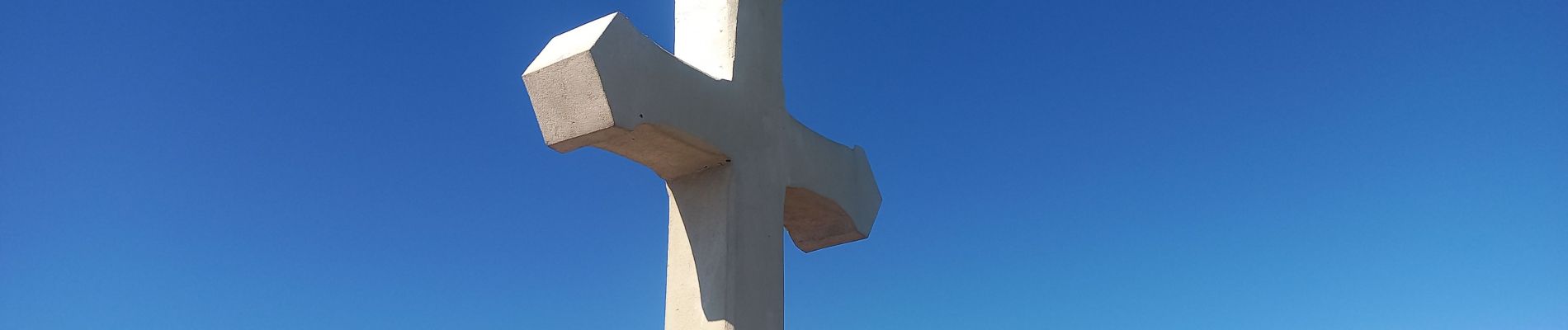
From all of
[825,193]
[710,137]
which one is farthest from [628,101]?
[825,193]

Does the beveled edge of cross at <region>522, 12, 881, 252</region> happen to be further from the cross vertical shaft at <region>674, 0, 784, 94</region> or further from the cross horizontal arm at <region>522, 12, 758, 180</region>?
the cross vertical shaft at <region>674, 0, 784, 94</region>

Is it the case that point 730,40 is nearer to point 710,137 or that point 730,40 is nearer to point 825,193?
point 710,137

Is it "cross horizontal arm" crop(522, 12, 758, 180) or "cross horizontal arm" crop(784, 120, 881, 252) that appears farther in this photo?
"cross horizontal arm" crop(784, 120, 881, 252)

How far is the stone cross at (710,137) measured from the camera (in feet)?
14.3

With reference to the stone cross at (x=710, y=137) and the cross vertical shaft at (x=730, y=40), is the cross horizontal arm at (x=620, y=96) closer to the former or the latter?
the stone cross at (x=710, y=137)

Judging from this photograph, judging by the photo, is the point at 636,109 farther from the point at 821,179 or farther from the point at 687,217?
the point at 821,179

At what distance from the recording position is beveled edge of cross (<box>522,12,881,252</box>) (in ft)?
14.1

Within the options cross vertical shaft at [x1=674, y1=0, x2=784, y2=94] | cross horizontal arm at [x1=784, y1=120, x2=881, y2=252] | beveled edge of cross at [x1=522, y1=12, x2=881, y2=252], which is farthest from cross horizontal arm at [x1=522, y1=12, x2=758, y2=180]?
cross horizontal arm at [x1=784, y1=120, x2=881, y2=252]

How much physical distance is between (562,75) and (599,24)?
0.21m

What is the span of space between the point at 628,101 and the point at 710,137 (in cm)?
53

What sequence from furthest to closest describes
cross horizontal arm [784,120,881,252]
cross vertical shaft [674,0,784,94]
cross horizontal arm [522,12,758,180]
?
1. cross horizontal arm [784,120,881,252]
2. cross vertical shaft [674,0,784,94]
3. cross horizontal arm [522,12,758,180]

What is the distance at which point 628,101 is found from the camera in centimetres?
439

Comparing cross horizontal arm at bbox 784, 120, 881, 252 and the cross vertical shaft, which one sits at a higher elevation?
the cross vertical shaft

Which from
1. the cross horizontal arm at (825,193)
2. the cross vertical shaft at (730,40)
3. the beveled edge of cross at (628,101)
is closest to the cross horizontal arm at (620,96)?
the beveled edge of cross at (628,101)
